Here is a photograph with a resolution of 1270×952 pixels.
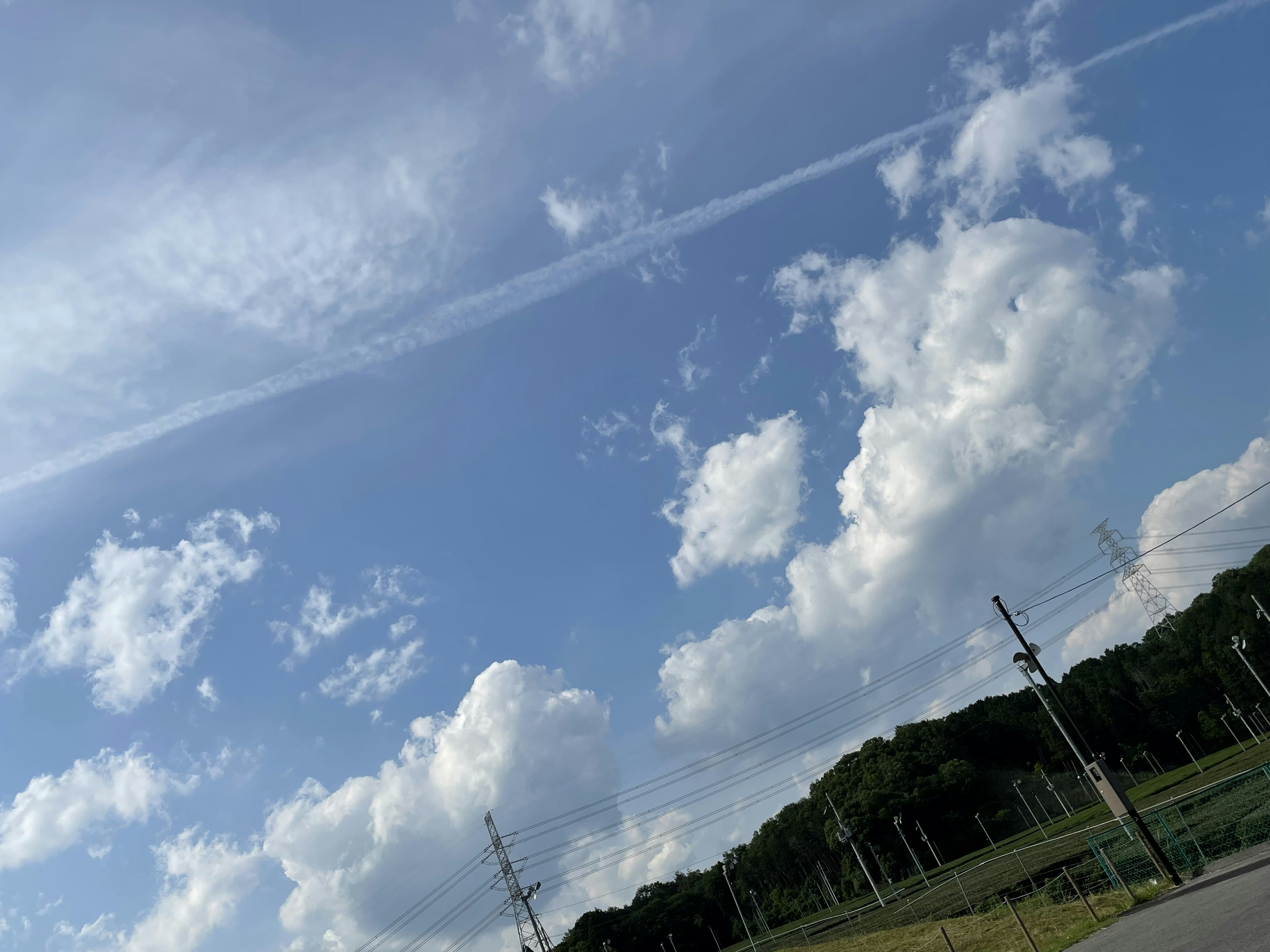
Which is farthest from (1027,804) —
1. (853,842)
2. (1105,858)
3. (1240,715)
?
(1105,858)

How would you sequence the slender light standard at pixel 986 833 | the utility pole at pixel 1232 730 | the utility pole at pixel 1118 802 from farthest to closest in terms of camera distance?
the slender light standard at pixel 986 833 < the utility pole at pixel 1232 730 < the utility pole at pixel 1118 802

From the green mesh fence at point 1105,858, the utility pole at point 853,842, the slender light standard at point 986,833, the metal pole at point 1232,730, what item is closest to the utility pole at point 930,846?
the slender light standard at point 986,833

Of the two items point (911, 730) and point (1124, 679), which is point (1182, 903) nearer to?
point (911, 730)

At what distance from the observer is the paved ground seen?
47.8 feet

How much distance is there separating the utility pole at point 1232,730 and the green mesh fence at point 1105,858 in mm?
57699

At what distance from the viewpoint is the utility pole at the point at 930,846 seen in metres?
101

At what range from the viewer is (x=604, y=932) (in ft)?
382

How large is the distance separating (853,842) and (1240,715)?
54356 mm

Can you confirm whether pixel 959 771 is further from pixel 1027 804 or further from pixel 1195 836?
pixel 1195 836

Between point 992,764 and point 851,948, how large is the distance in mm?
111119

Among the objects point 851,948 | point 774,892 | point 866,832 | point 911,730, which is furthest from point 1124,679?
point 851,948

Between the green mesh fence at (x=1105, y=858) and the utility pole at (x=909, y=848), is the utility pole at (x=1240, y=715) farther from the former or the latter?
the green mesh fence at (x=1105, y=858)

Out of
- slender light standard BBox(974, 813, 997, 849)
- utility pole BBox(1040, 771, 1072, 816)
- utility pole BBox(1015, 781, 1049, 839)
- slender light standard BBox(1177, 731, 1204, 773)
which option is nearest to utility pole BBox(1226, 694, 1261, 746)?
slender light standard BBox(1177, 731, 1204, 773)

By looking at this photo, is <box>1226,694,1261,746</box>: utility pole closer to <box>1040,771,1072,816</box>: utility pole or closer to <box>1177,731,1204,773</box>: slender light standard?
<box>1177,731,1204,773</box>: slender light standard
